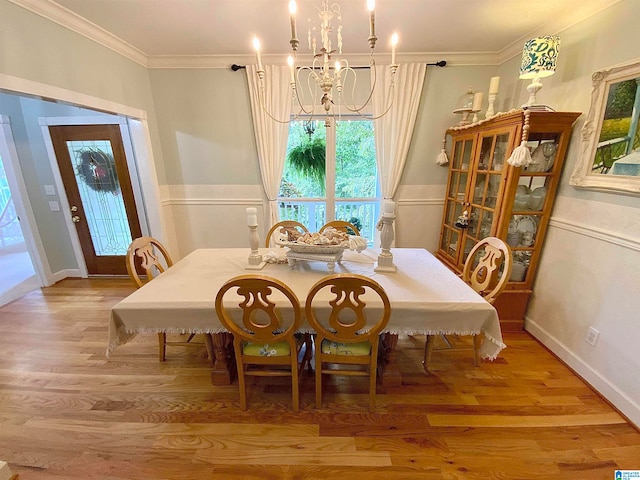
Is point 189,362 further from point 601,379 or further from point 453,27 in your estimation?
point 453,27

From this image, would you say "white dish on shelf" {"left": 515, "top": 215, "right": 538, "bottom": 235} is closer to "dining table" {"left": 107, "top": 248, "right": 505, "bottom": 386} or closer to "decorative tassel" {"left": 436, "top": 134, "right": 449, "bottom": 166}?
"dining table" {"left": 107, "top": 248, "right": 505, "bottom": 386}

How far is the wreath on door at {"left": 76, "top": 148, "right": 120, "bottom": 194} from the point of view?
297 cm

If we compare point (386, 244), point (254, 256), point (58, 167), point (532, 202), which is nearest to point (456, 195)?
point (532, 202)

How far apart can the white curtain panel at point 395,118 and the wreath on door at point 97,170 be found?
304cm

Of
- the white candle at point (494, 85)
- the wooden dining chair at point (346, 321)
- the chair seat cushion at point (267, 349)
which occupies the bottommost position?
the chair seat cushion at point (267, 349)

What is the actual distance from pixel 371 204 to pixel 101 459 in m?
3.02

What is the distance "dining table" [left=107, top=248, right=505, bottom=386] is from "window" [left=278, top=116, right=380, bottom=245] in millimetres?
1518

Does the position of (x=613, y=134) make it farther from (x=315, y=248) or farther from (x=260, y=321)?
(x=260, y=321)

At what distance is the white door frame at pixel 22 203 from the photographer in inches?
108

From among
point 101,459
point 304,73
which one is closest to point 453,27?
point 304,73

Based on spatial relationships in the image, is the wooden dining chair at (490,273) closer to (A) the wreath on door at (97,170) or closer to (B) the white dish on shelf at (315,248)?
(B) the white dish on shelf at (315,248)

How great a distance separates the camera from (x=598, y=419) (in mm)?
1494

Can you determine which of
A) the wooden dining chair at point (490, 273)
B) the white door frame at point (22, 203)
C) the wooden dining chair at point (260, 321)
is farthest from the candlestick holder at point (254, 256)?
the white door frame at point (22, 203)

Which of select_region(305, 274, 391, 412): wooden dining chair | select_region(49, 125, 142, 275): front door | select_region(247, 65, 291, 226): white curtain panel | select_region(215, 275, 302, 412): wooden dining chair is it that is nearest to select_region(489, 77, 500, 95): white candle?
select_region(247, 65, 291, 226): white curtain panel
